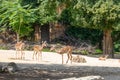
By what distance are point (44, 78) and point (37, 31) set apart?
1056 inches

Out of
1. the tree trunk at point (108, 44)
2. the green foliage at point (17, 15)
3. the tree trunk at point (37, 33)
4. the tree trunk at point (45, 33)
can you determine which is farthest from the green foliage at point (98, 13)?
the tree trunk at point (37, 33)

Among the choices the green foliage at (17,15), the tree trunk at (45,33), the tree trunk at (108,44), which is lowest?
the tree trunk at (108,44)

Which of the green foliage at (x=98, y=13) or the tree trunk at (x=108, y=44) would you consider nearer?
the green foliage at (x=98, y=13)

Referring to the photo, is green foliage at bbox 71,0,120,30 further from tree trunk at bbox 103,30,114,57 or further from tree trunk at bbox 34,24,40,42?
tree trunk at bbox 34,24,40,42

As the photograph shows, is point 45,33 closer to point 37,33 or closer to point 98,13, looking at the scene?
point 37,33

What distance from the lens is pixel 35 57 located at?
2609 centimetres

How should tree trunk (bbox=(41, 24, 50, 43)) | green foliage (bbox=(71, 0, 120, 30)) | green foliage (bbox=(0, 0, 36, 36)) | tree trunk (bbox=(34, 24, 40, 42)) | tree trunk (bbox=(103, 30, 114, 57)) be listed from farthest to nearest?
tree trunk (bbox=(34, 24, 40, 42)) → tree trunk (bbox=(41, 24, 50, 43)) → green foliage (bbox=(0, 0, 36, 36)) → tree trunk (bbox=(103, 30, 114, 57)) → green foliage (bbox=(71, 0, 120, 30))

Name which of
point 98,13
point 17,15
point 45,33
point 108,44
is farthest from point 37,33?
point 98,13

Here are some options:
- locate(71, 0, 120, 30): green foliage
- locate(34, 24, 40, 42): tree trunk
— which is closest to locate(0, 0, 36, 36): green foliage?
locate(71, 0, 120, 30): green foliage

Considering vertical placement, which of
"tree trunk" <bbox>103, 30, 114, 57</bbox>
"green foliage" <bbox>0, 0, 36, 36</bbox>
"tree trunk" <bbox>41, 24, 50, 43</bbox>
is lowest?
"tree trunk" <bbox>103, 30, 114, 57</bbox>

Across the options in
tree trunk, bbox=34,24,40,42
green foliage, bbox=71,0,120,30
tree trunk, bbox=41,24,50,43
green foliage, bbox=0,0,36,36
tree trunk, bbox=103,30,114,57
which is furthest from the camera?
tree trunk, bbox=34,24,40,42

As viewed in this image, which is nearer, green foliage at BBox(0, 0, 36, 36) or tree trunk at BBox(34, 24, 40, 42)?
green foliage at BBox(0, 0, 36, 36)

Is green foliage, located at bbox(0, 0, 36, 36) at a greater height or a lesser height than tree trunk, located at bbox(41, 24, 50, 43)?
greater

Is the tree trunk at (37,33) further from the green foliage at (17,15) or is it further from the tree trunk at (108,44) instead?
the tree trunk at (108,44)
